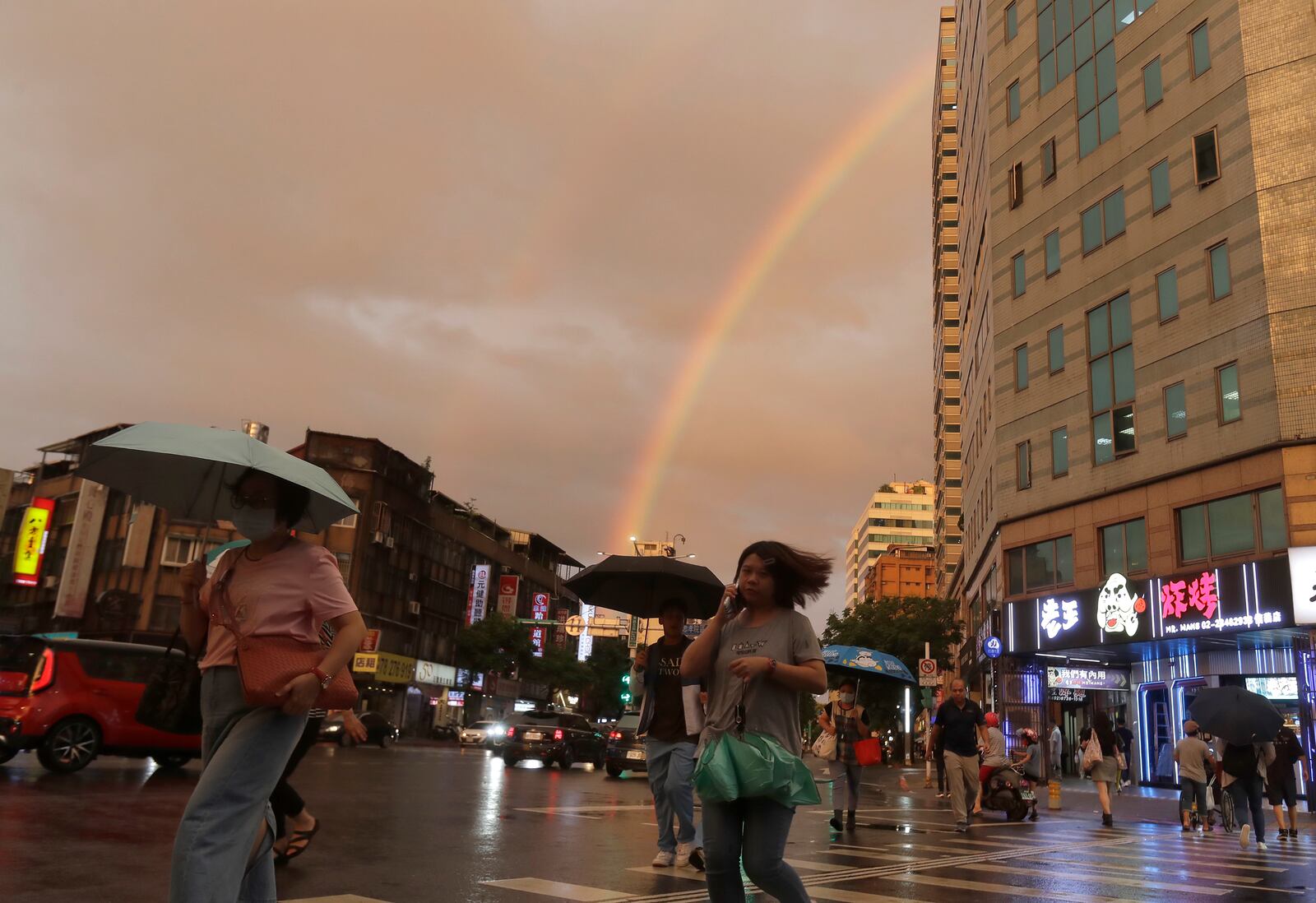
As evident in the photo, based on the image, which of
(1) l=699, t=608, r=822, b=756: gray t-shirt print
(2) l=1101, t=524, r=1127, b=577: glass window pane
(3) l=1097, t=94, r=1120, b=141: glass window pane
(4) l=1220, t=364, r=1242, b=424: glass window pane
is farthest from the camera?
(3) l=1097, t=94, r=1120, b=141: glass window pane

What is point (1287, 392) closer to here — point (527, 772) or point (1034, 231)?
point (1034, 231)

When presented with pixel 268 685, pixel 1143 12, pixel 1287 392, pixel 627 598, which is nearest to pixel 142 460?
pixel 268 685

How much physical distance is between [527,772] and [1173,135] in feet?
80.6

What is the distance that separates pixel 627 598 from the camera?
29.6 feet

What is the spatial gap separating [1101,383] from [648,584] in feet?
88.1

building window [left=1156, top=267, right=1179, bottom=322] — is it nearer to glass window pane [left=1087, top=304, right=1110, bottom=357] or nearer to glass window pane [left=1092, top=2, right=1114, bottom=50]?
glass window pane [left=1087, top=304, right=1110, bottom=357]

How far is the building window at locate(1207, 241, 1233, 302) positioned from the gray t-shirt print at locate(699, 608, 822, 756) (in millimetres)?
26911

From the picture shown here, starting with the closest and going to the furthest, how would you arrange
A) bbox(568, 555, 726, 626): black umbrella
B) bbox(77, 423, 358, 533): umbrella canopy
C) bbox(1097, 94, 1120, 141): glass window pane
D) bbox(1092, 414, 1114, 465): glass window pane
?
1. bbox(77, 423, 358, 533): umbrella canopy
2. bbox(568, 555, 726, 626): black umbrella
3. bbox(1092, 414, 1114, 465): glass window pane
4. bbox(1097, 94, 1120, 141): glass window pane

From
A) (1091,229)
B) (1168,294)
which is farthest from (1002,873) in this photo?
(1091,229)

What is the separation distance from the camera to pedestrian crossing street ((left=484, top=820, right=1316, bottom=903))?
7.48 metres

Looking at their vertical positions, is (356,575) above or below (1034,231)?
below

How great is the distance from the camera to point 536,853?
362 inches

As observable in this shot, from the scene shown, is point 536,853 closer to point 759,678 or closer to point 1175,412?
point 759,678

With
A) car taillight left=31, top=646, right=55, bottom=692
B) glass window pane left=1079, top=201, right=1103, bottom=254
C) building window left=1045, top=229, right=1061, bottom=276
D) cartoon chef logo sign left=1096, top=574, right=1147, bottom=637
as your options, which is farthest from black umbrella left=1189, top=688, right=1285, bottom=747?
building window left=1045, top=229, right=1061, bottom=276
